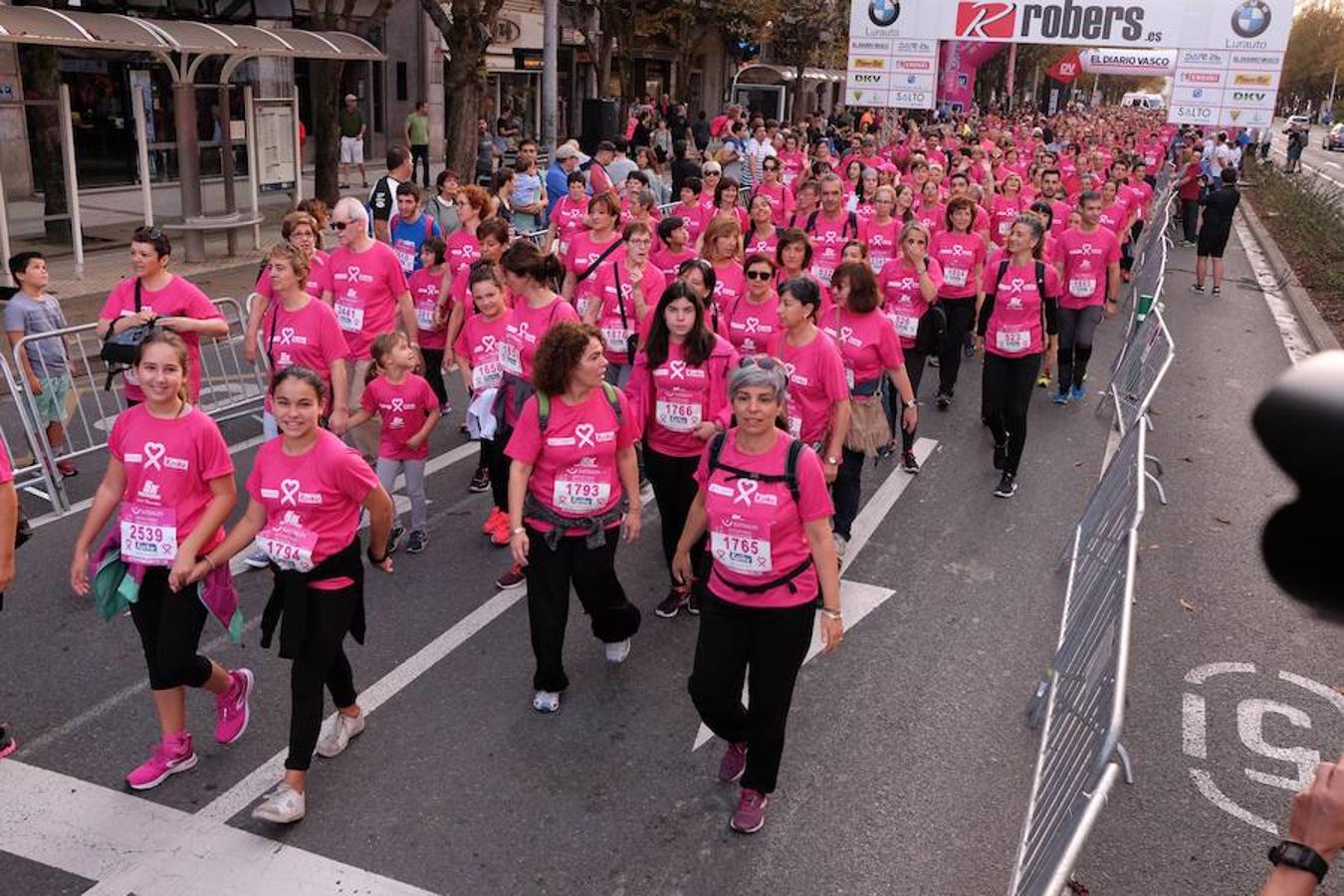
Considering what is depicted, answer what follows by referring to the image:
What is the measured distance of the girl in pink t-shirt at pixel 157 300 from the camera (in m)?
6.46

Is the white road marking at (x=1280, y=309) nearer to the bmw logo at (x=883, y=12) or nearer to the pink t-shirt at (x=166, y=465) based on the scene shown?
the bmw logo at (x=883, y=12)

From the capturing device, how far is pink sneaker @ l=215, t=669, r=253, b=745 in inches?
193

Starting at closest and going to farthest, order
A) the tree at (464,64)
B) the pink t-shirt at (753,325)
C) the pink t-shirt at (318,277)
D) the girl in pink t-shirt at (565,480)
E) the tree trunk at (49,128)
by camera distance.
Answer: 1. the girl in pink t-shirt at (565,480)
2. the pink t-shirt at (753,325)
3. the pink t-shirt at (318,277)
4. the tree trunk at (49,128)
5. the tree at (464,64)

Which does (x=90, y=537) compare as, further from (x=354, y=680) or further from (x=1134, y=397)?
(x=1134, y=397)

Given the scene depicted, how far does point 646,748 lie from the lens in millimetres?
4996

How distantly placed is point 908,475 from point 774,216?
5.11 m

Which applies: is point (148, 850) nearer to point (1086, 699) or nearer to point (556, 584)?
point (556, 584)

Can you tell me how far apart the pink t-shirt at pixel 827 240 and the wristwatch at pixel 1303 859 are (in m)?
8.32

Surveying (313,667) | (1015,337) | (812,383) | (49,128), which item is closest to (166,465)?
(313,667)

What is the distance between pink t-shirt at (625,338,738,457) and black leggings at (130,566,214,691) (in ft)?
7.32

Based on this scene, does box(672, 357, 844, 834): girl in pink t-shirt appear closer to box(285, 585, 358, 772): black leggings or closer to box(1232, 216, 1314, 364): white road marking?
box(285, 585, 358, 772): black leggings

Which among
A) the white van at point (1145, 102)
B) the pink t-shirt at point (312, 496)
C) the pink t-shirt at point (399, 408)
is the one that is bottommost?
the pink t-shirt at point (399, 408)

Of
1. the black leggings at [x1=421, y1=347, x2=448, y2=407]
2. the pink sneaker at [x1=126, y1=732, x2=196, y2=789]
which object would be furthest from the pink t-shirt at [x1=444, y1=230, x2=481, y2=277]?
the pink sneaker at [x1=126, y1=732, x2=196, y2=789]

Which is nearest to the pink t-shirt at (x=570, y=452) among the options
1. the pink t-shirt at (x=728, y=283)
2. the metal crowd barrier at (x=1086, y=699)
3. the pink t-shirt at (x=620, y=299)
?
the metal crowd barrier at (x=1086, y=699)
